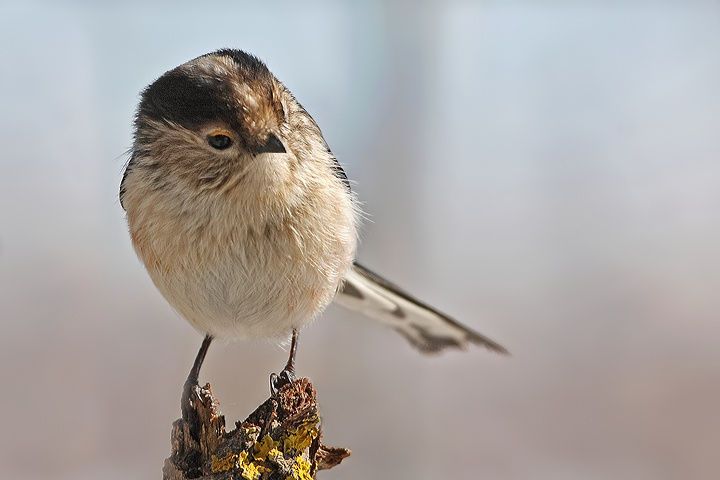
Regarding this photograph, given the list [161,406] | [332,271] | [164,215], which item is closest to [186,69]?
[164,215]

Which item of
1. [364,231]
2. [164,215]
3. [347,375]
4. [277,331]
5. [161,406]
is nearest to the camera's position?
[164,215]

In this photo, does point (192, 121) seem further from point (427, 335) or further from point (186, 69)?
point (427, 335)

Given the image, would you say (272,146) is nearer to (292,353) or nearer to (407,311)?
(292,353)

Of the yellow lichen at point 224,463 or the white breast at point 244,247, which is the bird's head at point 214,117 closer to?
the white breast at point 244,247

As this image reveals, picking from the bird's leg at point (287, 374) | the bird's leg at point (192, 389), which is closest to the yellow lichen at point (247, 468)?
the bird's leg at point (192, 389)

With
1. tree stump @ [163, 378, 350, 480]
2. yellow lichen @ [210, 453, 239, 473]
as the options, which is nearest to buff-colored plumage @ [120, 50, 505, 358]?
tree stump @ [163, 378, 350, 480]

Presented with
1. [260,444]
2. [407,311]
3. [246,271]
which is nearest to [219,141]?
[246,271]

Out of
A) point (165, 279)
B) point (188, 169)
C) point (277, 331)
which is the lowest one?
point (277, 331)
